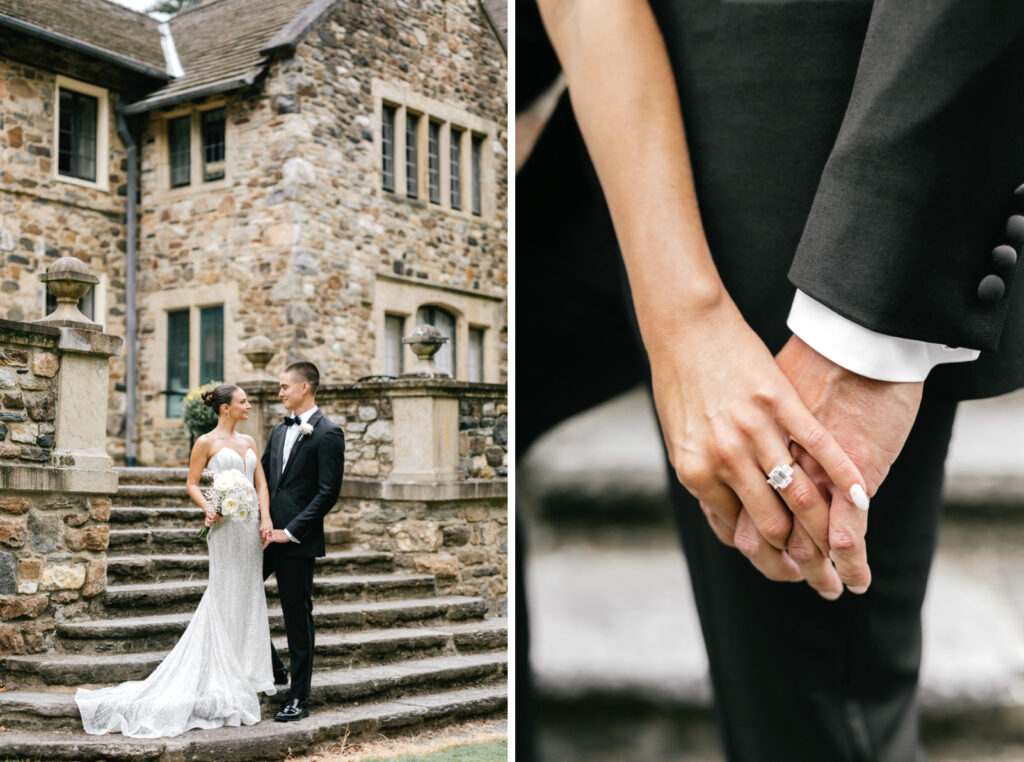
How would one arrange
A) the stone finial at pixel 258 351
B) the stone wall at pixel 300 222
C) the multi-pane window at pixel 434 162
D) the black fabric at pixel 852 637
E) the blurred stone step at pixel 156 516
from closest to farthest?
the black fabric at pixel 852 637, the blurred stone step at pixel 156 516, the stone finial at pixel 258 351, the stone wall at pixel 300 222, the multi-pane window at pixel 434 162

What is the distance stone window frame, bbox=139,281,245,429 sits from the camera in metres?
14.3

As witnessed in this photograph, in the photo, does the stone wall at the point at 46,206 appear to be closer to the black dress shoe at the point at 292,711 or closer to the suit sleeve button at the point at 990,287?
the black dress shoe at the point at 292,711

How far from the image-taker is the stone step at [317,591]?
284 inches

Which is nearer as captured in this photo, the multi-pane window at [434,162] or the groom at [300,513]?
the groom at [300,513]

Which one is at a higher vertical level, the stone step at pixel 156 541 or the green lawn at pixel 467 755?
the stone step at pixel 156 541

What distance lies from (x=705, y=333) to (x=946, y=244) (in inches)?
12.8

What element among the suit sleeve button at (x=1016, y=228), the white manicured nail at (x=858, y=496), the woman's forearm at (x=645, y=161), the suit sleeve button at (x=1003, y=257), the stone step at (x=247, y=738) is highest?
the woman's forearm at (x=645, y=161)

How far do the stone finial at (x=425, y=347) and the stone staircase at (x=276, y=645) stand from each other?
159 centimetres

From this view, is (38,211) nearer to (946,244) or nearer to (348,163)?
(348,163)

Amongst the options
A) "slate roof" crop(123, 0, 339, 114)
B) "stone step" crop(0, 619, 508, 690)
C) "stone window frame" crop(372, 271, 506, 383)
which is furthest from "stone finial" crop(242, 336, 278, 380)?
"slate roof" crop(123, 0, 339, 114)

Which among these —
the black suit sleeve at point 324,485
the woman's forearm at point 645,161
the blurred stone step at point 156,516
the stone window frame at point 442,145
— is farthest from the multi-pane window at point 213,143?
the woman's forearm at point 645,161

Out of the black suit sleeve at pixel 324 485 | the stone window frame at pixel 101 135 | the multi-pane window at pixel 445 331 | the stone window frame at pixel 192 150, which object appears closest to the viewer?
the black suit sleeve at pixel 324 485

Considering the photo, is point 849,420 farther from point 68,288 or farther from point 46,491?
point 68,288

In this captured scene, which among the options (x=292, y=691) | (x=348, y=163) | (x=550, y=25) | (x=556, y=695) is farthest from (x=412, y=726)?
(x=348, y=163)
